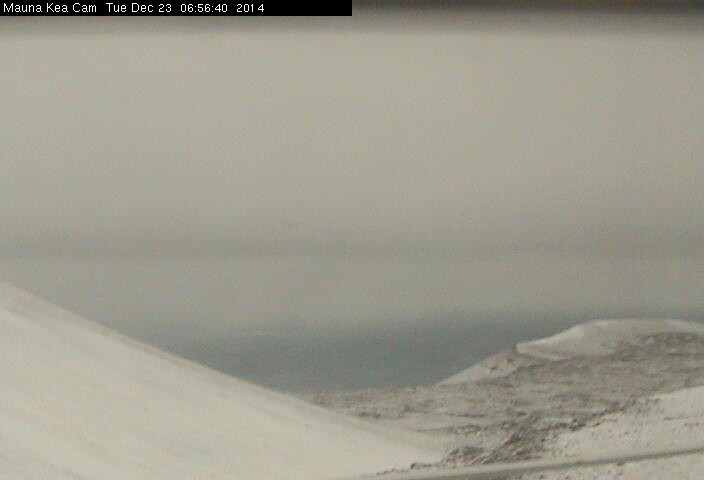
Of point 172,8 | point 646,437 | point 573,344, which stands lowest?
point 646,437

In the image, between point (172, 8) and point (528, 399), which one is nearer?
point (172, 8)

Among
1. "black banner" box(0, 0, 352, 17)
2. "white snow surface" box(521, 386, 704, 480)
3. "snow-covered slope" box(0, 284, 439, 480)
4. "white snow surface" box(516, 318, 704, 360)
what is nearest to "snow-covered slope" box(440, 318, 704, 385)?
"white snow surface" box(516, 318, 704, 360)

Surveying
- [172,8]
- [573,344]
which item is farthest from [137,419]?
[573,344]

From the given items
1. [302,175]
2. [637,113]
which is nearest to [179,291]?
[302,175]

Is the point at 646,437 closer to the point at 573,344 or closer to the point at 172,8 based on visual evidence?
the point at 573,344

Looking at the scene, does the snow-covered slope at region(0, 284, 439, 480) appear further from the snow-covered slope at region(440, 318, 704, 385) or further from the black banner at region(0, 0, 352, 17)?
the black banner at region(0, 0, 352, 17)
